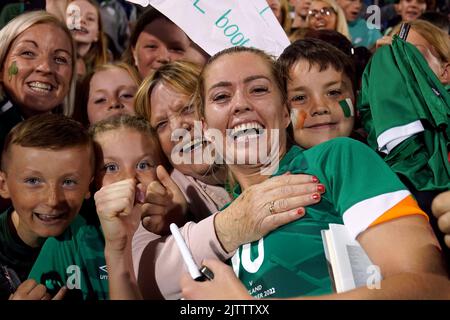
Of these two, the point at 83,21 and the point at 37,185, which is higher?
the point at 83,21

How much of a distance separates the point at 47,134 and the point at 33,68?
30 centimetres

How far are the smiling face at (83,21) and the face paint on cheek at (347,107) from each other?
0.95m

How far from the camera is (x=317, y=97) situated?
160 centimetres

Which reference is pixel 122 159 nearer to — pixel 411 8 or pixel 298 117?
pixel 298 117

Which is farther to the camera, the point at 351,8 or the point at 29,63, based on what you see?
the point at 351,8

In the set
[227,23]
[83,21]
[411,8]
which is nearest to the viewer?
[227,23]

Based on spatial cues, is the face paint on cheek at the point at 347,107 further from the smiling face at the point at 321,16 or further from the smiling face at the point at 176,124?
the smiling face at the point at 321,16

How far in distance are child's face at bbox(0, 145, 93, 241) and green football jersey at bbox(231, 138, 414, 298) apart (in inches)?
17.3

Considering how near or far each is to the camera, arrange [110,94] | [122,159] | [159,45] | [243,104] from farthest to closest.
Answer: [159,45]
[110,94]
[122,159]
[243,104]

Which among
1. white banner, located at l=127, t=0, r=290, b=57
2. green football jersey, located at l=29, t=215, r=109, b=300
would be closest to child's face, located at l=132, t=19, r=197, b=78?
white banner, located at l=127, t=0, r=290, b=57

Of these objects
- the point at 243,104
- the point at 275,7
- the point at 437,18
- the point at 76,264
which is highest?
the point at 275,7

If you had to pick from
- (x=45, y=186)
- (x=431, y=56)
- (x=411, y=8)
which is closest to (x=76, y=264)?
(x=45, y=186)
